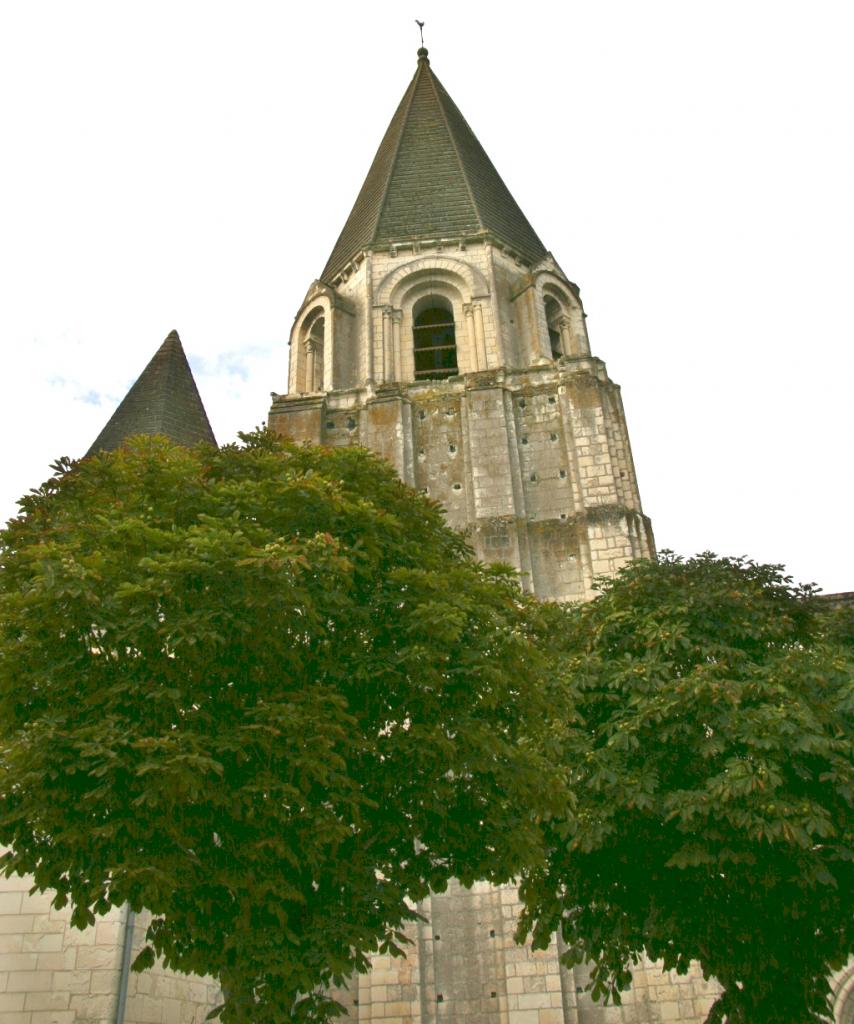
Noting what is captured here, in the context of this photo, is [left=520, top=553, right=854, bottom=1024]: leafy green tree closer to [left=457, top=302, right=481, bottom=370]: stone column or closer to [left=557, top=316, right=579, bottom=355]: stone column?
[left=457, top=302, right=481, bottom=370]: stone column

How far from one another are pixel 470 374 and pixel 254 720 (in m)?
16.6

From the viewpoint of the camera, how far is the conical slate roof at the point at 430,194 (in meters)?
28.8

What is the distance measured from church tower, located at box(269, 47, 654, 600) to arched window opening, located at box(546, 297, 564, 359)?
0.04 metres

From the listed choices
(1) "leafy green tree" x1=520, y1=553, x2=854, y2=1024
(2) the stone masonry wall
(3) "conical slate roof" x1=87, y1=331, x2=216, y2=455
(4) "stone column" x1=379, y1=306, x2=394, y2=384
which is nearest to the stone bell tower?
(4) "stone column" x1=379, y1=306, x2=394, y2=384

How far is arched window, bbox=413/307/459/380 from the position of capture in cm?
2741

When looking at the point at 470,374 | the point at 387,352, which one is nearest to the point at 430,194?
the point at 387,352

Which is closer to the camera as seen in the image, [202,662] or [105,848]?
[105,848]

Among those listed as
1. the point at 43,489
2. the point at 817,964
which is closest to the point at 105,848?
the point at 43,489

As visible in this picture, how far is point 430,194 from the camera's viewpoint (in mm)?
30016

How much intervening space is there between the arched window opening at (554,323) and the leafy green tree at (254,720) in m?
17.7

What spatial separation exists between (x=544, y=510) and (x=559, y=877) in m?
11.1

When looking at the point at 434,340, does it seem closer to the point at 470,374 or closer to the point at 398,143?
the point at 470,374

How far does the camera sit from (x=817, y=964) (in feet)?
38.7

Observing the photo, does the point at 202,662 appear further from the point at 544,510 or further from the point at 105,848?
the point at 544,510
